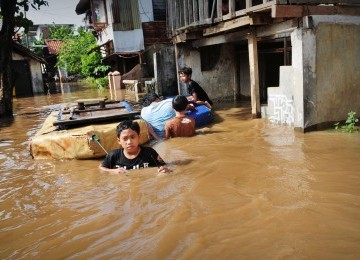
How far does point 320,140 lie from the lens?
5898 millimetres

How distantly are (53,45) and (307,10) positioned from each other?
38.5 metres

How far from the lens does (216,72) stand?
11.6 metres

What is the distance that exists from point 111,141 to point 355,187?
3.74 meters

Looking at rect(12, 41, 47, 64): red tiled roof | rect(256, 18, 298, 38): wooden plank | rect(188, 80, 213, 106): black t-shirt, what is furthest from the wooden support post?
rect(12, 41, 47, 64): red tiled roof

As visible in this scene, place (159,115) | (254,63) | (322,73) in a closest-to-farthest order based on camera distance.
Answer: (322,73) < (159,115) < (254,63)

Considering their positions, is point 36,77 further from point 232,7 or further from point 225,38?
point 232,7

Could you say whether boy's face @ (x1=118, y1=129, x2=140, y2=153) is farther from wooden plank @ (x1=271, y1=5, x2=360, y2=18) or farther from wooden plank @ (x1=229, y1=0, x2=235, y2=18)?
wooden plank @ (x1=229, y1=0, x2=235, y2=18)

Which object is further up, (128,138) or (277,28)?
(277,28)

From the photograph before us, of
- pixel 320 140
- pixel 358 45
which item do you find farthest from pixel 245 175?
pixel 358 45

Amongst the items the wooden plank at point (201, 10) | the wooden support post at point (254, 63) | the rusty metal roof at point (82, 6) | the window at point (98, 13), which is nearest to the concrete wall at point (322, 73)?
the wooden support post at point (254, 63)

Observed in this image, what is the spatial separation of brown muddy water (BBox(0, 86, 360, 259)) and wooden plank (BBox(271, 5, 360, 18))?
2.28 meters

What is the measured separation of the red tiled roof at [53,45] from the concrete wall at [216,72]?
31188 millimetres

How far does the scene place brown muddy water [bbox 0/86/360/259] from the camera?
8.93 ft

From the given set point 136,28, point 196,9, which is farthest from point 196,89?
point 136,28
